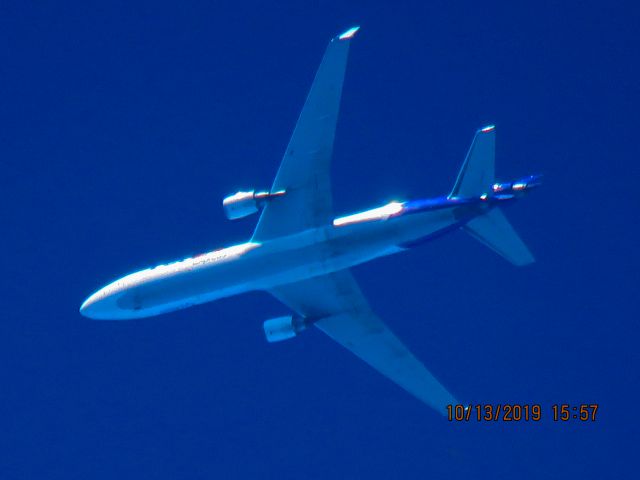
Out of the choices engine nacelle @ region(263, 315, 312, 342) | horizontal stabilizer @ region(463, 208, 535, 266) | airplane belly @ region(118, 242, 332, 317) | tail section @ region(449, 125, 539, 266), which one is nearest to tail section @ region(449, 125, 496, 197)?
tail section @ region(449, 125, 539, 266)

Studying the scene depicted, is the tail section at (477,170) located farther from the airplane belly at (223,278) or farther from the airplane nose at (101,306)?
the airplane nose at (101,306)

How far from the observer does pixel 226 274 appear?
37.8m

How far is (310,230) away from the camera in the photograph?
38.1m

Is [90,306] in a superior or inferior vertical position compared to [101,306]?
superior

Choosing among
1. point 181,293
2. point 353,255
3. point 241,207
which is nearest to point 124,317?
point 181,293

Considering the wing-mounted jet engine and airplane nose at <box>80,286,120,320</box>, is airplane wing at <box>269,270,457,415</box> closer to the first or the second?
the wing-mounted jet engine

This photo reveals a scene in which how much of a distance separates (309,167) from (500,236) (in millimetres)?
8652

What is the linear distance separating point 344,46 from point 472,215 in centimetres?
877

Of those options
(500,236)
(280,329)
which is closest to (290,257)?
(280,329)

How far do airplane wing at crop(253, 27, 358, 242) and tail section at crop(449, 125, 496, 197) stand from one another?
18.2ft

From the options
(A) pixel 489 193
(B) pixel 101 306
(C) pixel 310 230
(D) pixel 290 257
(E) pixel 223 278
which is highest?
(A) pixel 489 193

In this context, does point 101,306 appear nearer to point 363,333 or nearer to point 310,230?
point 310,230

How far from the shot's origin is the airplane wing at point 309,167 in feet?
119

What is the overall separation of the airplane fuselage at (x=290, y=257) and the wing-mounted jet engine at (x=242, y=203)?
1.42m
